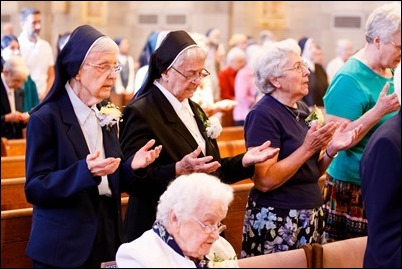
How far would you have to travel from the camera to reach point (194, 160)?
445 cm

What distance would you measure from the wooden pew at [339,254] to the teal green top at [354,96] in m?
1.03

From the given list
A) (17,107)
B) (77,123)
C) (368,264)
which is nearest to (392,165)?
(368,264)

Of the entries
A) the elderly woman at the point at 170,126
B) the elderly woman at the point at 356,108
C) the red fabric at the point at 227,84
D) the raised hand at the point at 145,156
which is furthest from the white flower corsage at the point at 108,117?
the red fabric at the point at 227,84

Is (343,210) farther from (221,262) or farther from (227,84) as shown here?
(227,84)

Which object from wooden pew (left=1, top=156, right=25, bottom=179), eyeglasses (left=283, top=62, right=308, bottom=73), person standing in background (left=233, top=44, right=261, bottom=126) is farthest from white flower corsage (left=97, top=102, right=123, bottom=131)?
person standing in background (left=233, top=44, right=261, bottom=126)

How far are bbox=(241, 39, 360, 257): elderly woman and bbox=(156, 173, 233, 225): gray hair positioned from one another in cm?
112

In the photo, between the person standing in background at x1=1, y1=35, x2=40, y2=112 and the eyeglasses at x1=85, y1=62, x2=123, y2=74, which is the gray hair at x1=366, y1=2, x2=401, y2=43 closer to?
the eyeglasses at x1=85, y1=62, x2=123, y2=74

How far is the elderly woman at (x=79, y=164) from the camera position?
161 inches

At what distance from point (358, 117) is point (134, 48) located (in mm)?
15024

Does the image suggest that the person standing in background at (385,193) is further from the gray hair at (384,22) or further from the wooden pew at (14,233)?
the wooden pew at (14,233)

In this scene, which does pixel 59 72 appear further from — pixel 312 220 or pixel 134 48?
pixel 134 48

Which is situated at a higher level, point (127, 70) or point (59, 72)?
point (59, 72)

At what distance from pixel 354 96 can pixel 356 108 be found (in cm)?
7

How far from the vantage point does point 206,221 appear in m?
3.70
